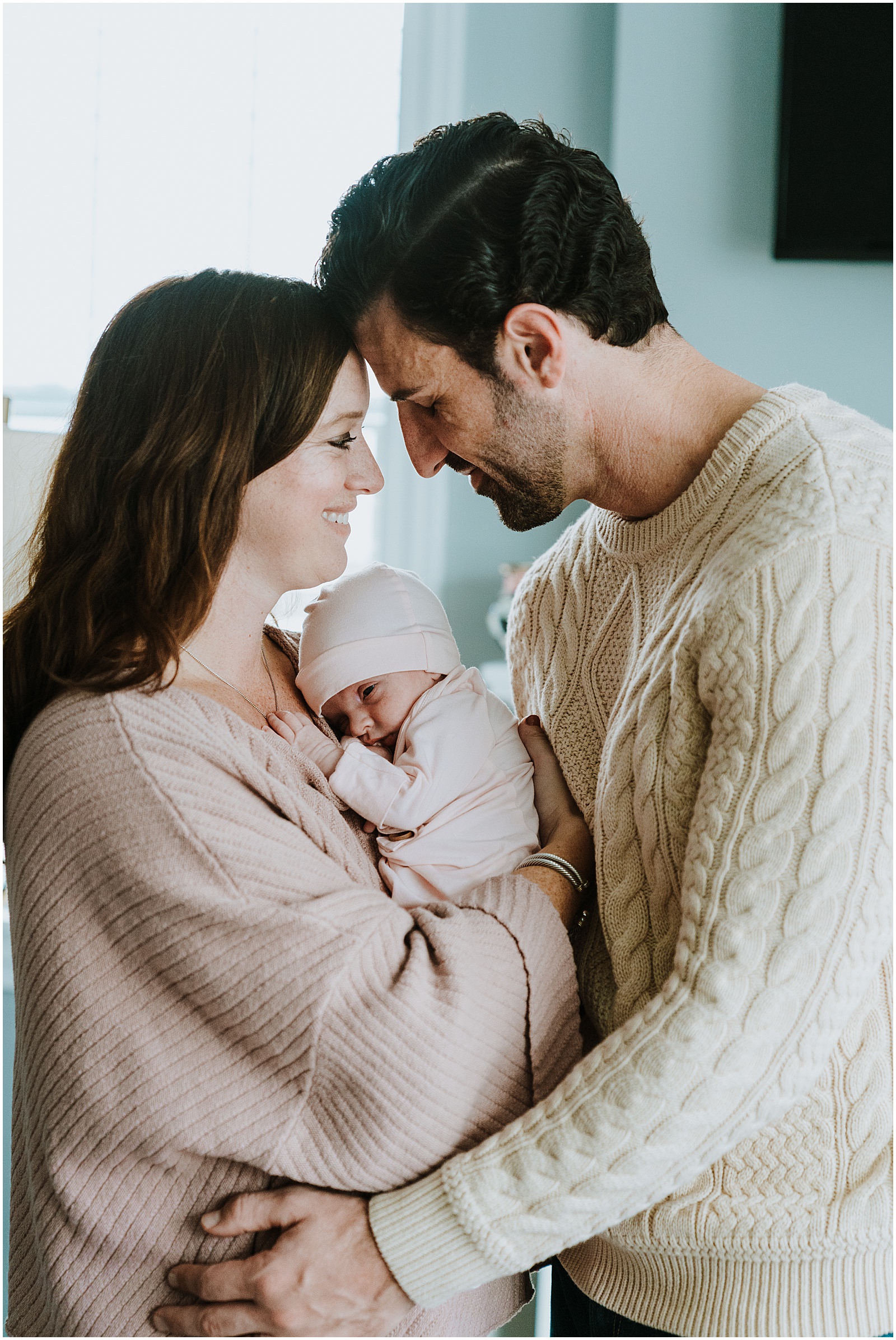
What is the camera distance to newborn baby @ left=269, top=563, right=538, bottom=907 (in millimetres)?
1282

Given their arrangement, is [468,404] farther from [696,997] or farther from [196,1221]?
[196,1221]

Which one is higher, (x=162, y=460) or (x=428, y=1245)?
(x=162, y=460)

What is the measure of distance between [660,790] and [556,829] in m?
0.27

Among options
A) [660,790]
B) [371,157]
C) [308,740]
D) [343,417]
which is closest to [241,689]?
[308,740]

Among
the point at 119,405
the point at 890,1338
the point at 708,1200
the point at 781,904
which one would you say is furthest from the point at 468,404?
the point at 890,1338

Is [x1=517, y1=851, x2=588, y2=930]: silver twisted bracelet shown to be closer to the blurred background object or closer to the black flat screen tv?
the blurred background object

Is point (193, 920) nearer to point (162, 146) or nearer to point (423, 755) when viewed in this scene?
point (423, 755)

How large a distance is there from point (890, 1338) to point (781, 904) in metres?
0.61

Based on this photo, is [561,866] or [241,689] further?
[241,689]

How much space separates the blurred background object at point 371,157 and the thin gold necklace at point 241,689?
1629 millimetres

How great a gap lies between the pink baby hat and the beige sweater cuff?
64 cm

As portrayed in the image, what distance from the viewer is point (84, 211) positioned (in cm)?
315

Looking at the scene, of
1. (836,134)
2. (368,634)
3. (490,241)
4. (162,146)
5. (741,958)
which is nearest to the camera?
(741,958)

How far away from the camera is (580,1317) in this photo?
131cm
